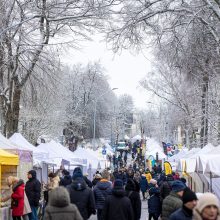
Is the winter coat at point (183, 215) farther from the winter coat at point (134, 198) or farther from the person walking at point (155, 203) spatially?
the person walking at point (155, 203)

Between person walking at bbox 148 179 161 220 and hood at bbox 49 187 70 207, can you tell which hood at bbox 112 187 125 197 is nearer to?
hood at bbox 49 187 70 207

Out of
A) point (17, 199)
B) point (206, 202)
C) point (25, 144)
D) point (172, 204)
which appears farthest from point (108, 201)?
point (25, 144)

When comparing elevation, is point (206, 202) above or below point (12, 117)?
below

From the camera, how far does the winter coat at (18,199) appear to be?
49.1 feet

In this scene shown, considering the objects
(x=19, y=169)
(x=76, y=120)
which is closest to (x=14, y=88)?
(x=19, y=169)

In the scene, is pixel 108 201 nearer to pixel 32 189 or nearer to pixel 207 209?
pixel 207 209

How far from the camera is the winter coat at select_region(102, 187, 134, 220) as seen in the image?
35.5 feet

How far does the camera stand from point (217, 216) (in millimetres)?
6027

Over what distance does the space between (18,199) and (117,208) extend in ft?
16.0

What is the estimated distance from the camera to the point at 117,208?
10859 mm

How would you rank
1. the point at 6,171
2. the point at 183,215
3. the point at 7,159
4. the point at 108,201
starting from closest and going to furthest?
the point at 183,215, the point at 108,201, the point at 7,159, the point at 6,171

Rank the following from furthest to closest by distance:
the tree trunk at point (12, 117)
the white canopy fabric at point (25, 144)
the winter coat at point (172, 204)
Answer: the tree trunk at point (12, 117), the white canopy fabric at point (25, 144), the winter coat at point (172, 204)

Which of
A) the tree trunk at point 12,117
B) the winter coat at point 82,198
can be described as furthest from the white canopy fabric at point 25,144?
the winter coat at point 82,198

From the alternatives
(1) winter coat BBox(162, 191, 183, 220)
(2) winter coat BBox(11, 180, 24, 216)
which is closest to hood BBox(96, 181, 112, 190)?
(2) winter coat BBox(11, 180, 24, 216)
